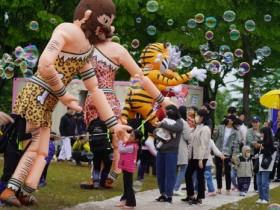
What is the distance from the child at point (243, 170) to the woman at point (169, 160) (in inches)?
123

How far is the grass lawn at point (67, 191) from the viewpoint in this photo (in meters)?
9.66

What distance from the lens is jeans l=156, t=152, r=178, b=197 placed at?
1078 cm

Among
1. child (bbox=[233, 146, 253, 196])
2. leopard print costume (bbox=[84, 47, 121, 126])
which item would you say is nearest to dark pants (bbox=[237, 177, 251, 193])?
child (bbox=[233, 146, 253, 196])

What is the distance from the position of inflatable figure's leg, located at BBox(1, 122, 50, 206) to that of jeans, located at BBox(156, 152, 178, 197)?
248cm

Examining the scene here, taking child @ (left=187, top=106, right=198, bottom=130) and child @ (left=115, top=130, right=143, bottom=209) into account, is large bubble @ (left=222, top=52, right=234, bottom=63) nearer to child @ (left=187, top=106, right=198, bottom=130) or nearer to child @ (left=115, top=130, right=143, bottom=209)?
child @ (left=187, top=106, right=198, bottom=130)

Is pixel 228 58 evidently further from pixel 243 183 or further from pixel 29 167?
pixel 29 167

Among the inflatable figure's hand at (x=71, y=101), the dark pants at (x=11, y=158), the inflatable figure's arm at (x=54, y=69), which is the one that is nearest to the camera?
the inflatable figure's arm at (x=54, y=69)

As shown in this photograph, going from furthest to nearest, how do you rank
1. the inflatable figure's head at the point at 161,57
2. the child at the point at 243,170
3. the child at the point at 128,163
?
1. the child at the point at 243,170
2. the inflatable figure's head at the point at 161,57
3. the child at the point at 128,163

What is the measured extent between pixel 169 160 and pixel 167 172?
189mm

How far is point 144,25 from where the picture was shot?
90.1ft

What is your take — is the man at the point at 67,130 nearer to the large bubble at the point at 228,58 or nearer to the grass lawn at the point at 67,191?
the grass lawn at the point at 67,191

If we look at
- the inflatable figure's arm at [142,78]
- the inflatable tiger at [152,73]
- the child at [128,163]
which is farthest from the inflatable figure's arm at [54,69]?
the inflatable tiger at [152,73]

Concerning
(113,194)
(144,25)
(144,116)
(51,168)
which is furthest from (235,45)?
(113,194)

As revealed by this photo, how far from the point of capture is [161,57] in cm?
1198
